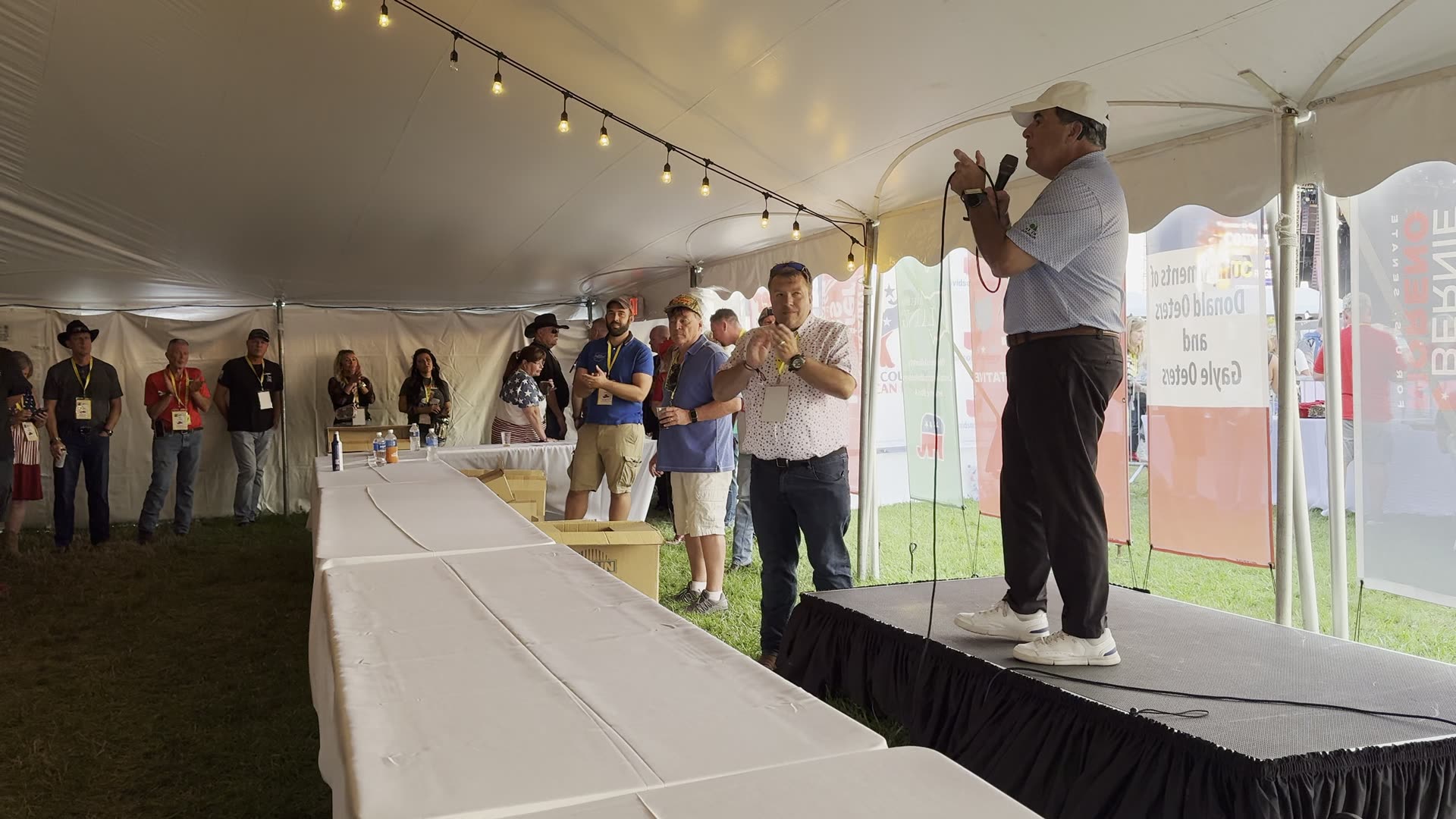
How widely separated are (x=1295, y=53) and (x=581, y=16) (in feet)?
7.94

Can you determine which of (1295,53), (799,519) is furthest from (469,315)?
(1295,53)

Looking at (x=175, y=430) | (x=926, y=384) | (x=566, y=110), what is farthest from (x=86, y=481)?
(x=926, y=384)

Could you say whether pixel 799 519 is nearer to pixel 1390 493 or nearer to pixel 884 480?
pixel 1390 493

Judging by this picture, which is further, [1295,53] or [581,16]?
[581,16]

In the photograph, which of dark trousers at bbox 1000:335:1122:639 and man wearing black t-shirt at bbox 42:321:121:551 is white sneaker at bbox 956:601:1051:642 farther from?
man wearing black t-shirt at bbox 42:321:121:551

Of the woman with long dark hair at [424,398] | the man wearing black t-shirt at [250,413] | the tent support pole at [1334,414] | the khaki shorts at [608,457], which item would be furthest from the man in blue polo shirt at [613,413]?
the man wearing black t-shirt at [250,413]

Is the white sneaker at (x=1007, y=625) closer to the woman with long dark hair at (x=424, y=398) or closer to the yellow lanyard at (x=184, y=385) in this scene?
the woman with long dark hair at (x=424, y=398)

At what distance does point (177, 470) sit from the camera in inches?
270

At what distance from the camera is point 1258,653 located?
85.2 inches

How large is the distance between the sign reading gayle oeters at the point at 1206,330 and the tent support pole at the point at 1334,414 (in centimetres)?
39

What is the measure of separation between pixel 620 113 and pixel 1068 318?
9.68 feet

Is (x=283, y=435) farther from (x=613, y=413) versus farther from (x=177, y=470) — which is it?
(x=613, y=413)

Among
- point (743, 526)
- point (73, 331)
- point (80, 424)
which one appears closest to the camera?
point (743, 526)

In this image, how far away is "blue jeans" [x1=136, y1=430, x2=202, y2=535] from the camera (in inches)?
258
